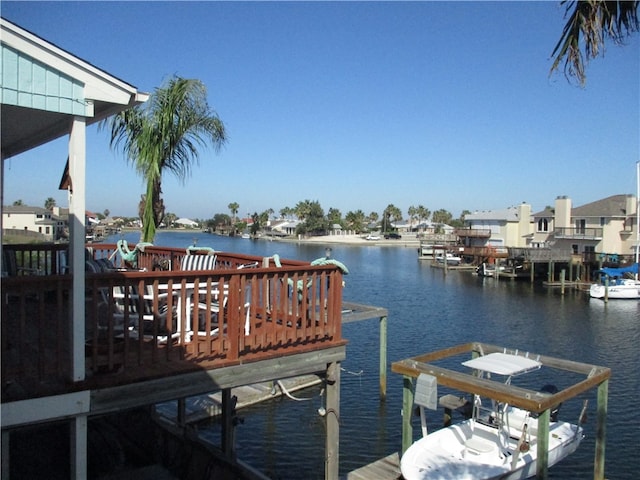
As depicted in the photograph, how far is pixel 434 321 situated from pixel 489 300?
40.7 ft

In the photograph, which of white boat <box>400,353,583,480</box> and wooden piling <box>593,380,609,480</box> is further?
wooden piling <box>593,380,609,480</box>

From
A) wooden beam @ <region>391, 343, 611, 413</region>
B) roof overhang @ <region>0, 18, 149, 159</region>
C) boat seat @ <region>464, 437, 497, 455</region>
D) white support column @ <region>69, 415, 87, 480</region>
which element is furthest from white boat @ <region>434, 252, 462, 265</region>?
white support column @ <region>69, 415, 87, 480</region>

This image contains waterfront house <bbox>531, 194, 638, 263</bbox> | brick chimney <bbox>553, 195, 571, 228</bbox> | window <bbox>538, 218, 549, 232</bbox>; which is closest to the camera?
waterfront house <bbox>531, 194, 638, 263</bbox>

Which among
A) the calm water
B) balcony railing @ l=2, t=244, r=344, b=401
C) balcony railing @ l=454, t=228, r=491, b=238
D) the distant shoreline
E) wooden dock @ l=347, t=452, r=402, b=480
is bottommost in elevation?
the calm water

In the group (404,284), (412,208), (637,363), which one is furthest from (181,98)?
(412,208)

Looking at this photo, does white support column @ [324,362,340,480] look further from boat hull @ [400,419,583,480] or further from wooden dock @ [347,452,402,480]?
boat hull @ [400,419,583,480]

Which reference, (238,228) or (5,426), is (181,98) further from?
(238,228)

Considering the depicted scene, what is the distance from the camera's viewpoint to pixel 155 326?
5910 mm

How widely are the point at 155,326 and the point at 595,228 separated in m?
58.2

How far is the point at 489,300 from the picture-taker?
42.6 metres

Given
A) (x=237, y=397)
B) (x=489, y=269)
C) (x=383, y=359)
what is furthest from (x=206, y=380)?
(x=489, y=269)

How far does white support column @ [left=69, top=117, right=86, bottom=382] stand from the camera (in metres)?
5.07

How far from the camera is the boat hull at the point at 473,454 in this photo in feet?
29.3

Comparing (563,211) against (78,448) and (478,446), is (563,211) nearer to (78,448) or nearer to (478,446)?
(478,446)
